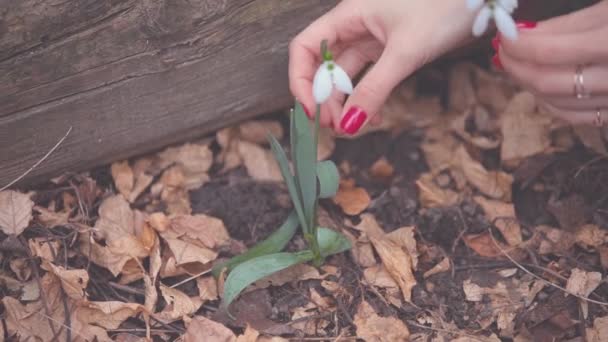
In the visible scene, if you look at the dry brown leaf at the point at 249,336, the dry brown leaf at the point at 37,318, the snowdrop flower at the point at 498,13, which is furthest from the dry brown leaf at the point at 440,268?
the dry brown leaf at the point at 37,318

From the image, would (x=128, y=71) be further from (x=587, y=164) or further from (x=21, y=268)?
(x=587, y=164)

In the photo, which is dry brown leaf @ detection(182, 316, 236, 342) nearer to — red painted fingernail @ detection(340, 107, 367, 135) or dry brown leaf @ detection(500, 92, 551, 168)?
red painted fingernail @ detection(340, 107, 367, 135)

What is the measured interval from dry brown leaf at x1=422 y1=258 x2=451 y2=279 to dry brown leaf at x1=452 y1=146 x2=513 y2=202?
28cm

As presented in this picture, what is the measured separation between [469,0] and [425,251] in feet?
2.30

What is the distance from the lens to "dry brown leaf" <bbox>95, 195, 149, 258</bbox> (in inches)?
63.7

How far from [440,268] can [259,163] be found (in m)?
0.58

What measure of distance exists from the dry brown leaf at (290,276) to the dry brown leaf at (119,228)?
29 centimetres

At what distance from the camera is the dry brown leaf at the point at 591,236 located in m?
1.69

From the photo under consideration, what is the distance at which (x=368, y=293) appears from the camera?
63.3 inches

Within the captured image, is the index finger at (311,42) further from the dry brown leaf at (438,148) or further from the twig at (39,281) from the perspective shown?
the twig at (39,281)

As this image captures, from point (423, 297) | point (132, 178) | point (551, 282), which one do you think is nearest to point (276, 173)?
point (132, 178)

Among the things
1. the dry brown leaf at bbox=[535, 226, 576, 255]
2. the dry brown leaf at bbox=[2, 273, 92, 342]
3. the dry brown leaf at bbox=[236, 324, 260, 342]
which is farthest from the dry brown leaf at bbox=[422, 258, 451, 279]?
the dry brown leaf at bbox=[2, 273, 92, 342]

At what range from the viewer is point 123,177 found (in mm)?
1816

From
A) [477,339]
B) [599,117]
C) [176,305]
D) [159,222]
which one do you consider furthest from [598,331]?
[159,222]
